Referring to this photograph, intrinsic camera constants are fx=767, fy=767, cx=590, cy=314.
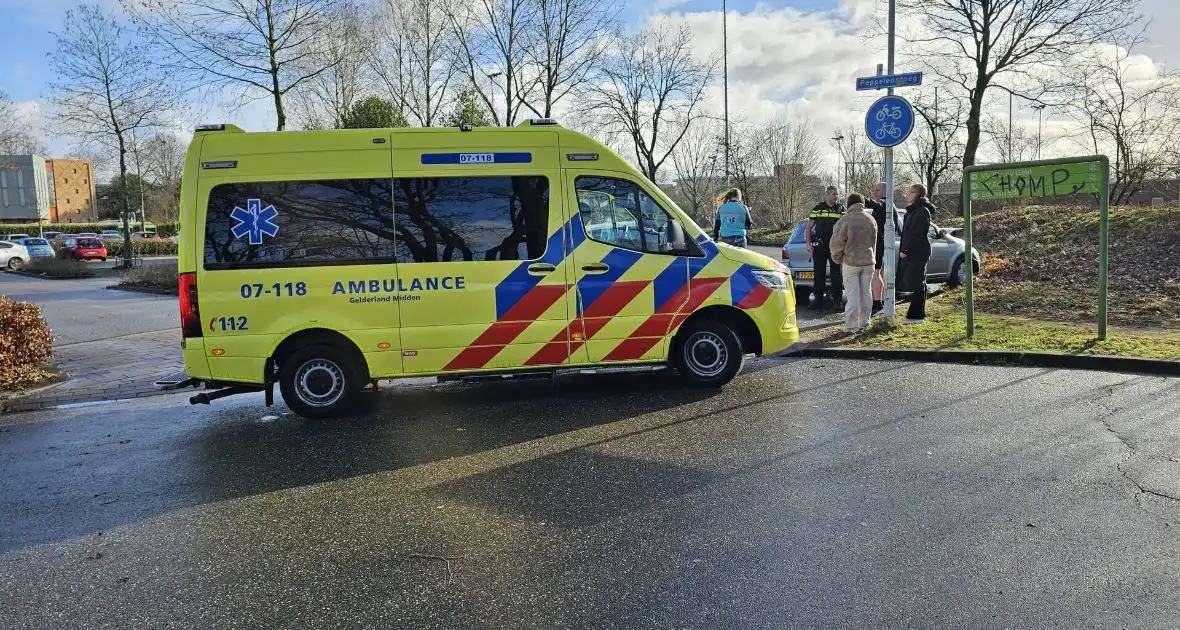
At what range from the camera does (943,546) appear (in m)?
3.78

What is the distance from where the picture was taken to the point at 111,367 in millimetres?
9844

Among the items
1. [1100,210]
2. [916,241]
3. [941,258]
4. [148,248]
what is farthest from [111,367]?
[148,248]

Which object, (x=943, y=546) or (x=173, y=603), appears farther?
(x=943, y=546)

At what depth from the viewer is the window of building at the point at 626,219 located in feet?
22.7

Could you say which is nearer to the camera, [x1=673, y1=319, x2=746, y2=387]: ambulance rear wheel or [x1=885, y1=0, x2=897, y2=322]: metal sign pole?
[x1=673, y1=319, x2=746, y2=387]: ambulance rear wheel

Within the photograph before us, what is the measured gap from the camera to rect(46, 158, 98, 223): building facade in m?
99.2

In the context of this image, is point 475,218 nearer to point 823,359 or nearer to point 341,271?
point 341,271

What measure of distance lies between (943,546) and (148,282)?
23107 millimetres

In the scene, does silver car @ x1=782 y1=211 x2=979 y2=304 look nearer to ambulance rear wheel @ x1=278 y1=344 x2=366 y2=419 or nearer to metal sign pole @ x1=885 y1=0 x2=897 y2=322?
metal sign pole @ x1=885 y1=0 x2=897 y2=322

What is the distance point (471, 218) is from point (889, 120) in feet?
19.0

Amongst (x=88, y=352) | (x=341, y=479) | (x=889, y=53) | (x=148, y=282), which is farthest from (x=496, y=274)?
(x=148, y=282)

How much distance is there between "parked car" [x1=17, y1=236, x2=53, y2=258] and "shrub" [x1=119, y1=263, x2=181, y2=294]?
17.3 meters

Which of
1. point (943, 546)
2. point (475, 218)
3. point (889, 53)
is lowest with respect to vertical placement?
point (943, 546)

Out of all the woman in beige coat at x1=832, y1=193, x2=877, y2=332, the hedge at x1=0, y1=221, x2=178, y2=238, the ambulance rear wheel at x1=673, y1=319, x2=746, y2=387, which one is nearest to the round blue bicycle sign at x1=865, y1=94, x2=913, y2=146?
the woman in beige coat at x1=832, y1=193, x2=877, y2=332
